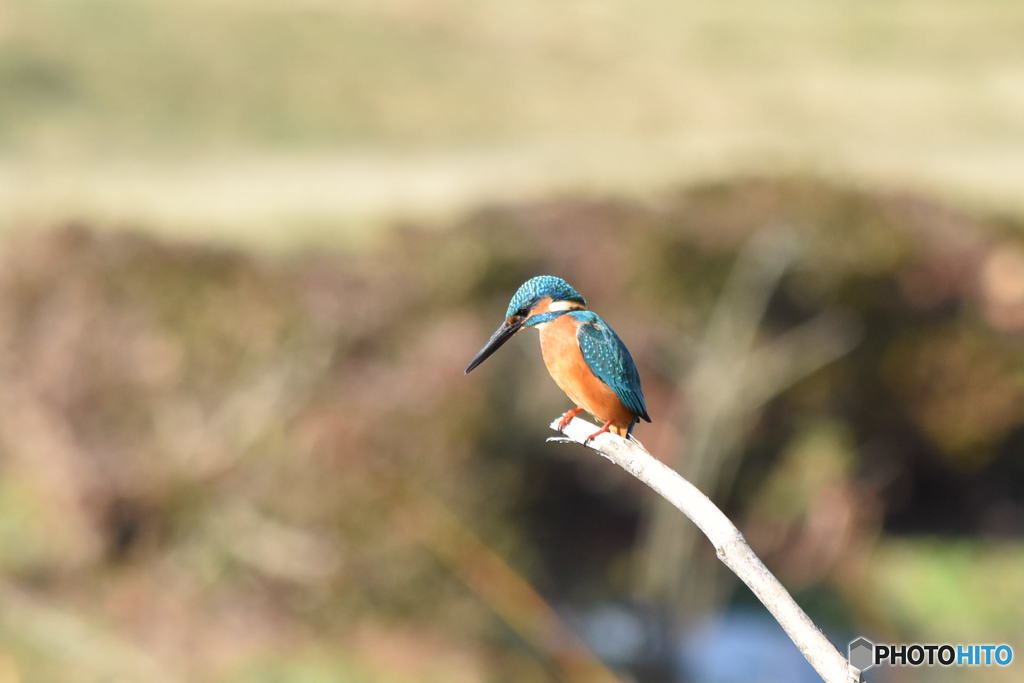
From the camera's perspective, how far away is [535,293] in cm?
142

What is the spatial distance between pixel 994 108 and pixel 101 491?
1869 centimetres

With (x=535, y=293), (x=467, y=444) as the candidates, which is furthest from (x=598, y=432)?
(x=467, y=444)

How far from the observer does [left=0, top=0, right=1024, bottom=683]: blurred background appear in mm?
7570

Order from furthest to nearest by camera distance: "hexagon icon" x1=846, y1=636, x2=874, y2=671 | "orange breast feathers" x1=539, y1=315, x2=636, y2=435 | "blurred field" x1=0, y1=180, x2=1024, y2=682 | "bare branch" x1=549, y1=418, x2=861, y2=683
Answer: "blurred field" x1=0, y1=180, x2=1024, y2=682 → "hexagon icon" x1=846, y1=636, x2=874, y2=671 → "orange breast feathers" x1=539, y1=315, x2=636, y2=435 → "bare branch" x1=549, y1=418, x2=861, y2=683

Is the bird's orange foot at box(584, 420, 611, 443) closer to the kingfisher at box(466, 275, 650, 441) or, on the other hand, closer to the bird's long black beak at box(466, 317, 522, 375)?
the kingfisher at box(466, 275, 650, 441)

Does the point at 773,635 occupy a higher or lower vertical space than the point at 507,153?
lower

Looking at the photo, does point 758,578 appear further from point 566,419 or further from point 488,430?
point 488,430

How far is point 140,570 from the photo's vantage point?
26.5 ft

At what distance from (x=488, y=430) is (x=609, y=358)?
6.49 m

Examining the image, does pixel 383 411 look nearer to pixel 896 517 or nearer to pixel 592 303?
pixel 592 303

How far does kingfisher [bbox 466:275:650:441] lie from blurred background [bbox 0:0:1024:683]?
199 inches

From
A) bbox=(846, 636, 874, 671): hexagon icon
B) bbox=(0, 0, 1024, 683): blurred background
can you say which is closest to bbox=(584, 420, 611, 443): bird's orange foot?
bbox=(846, 636, 874, 671): hexagon icon

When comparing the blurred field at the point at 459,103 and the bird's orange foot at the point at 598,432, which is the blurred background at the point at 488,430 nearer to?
the blurred field at the point at 459,103

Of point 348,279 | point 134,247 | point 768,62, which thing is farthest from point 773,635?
point 768,62
